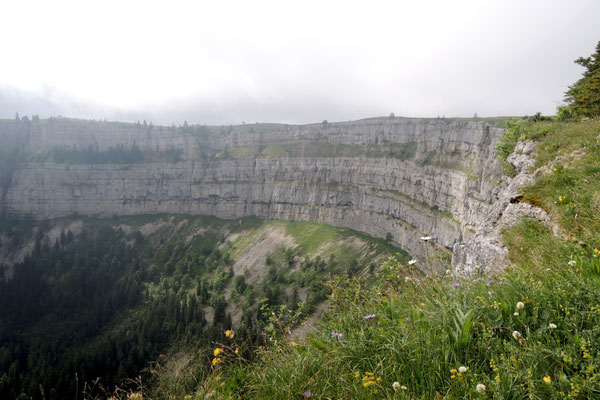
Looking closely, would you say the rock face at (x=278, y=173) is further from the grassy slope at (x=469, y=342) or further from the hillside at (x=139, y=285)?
the grassy slope at (x=469, y=342)

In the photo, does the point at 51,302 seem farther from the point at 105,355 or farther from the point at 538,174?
the point at 538,174

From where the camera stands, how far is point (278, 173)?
14112 cm

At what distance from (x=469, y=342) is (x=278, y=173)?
137707 millimetres

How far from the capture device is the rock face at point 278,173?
265 ft

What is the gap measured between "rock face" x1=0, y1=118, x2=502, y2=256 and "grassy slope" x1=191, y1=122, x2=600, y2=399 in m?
52.4

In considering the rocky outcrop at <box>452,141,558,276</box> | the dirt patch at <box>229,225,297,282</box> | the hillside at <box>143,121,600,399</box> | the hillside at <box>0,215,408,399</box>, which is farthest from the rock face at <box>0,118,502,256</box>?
the hillside at <box>143,121,600,399</box>

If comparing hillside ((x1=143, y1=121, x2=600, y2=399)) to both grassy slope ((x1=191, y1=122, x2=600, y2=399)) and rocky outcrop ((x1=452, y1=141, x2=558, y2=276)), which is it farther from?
rocky outcrop ((x1=452, y1=141, x2=558, y2=276))

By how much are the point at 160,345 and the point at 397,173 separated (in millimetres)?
81871

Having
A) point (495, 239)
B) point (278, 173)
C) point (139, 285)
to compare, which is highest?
point (495, 239)

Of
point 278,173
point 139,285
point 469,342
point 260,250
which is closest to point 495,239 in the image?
point 469,342

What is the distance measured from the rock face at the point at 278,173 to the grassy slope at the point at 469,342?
2062 inches

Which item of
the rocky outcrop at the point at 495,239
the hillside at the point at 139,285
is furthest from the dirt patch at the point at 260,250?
the rocky outcrop at the point at 495,239

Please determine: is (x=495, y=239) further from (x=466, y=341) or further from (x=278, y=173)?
(x=278, y=173)

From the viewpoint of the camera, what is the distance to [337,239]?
99.2 metres
